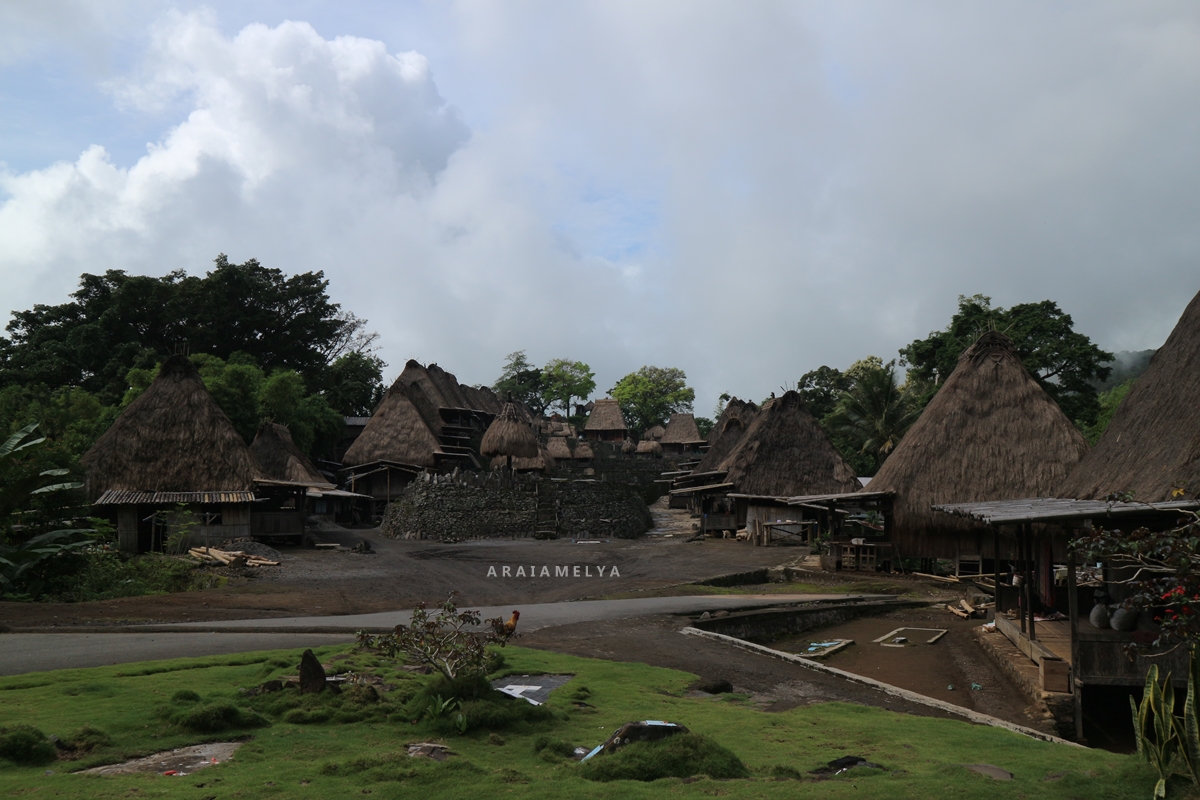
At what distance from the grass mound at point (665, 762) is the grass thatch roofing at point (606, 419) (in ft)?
230

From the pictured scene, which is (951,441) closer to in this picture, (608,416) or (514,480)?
(514,480)

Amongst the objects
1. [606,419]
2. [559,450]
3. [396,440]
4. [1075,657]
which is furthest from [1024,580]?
[606,419]

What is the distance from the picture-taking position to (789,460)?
3606cm

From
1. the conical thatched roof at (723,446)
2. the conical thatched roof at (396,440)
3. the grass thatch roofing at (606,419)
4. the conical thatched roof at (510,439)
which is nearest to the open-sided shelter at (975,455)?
the conical thatched roof at (510,439)

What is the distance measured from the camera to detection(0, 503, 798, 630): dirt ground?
16.7 meters

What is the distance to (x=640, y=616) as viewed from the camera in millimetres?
16812

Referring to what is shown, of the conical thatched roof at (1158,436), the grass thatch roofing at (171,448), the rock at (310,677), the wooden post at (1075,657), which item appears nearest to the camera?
the rock at (310,677)

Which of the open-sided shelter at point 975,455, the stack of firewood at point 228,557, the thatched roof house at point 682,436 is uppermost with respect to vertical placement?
the thatched roof house at point 682,436

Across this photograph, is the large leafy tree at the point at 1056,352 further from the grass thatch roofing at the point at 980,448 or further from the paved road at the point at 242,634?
the paved road at the point at 242,634

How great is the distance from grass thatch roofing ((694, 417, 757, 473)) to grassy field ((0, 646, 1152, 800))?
36.2 metres

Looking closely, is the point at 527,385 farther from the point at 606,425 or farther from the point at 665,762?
the point at 665,762

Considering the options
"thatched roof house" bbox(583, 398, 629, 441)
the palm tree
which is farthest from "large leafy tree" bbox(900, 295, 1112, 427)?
"thatched roof house" bbox(583, 398, 629, 441)

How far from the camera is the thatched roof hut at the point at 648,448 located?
237 feet

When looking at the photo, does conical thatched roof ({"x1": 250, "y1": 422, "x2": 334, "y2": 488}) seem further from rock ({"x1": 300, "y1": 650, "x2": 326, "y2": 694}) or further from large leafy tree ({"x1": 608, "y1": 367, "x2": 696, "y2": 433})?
large leafy tree ({"x1": 608, "y1": 367, "x2": 696, "y2": 433})
